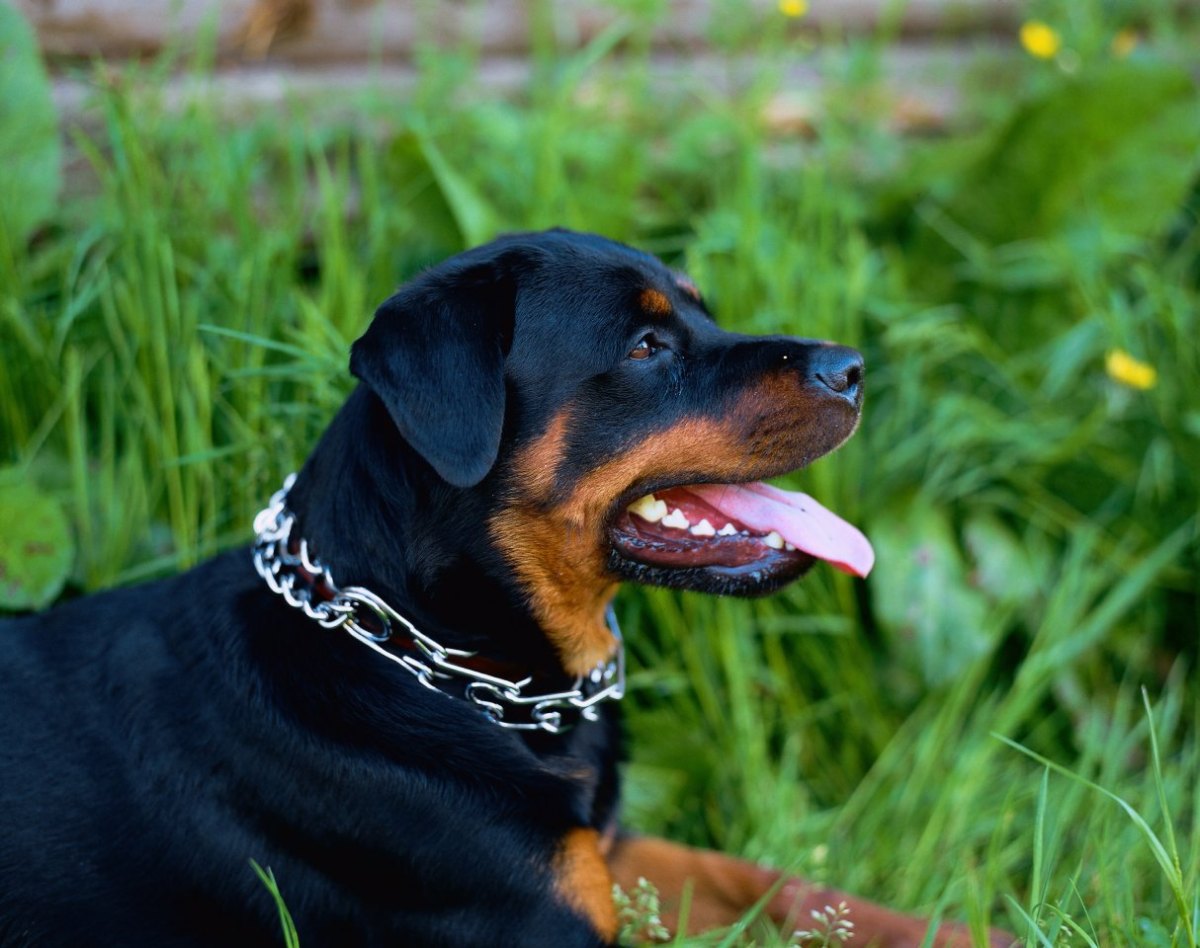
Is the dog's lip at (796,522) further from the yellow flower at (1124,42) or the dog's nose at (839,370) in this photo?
the yellow flower at (1124,42)

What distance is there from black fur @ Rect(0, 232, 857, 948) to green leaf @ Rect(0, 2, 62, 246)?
5.23 ft

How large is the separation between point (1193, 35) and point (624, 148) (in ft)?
8.85

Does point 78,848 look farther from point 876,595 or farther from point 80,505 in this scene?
point 876,595

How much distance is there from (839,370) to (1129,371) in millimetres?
1573

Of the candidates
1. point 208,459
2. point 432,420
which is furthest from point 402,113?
point 432,420

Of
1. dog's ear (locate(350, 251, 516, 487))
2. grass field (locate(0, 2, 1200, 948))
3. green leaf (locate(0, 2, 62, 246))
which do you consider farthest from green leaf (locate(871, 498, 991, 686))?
green leaf (locate(0, 2, 62, 246))

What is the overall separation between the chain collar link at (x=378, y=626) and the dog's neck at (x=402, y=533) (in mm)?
29

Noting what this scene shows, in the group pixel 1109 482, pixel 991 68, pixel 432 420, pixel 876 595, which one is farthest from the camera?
pixel 991 68

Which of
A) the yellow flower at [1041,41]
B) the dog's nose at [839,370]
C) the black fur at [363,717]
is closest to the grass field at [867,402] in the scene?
the yellow flower at [1041,41]

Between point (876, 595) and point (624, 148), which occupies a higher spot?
point (624, 148)

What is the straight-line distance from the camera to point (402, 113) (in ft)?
13.9

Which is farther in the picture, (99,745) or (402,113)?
(402,113)

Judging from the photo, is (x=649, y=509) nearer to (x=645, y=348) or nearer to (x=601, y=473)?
(x=601, y=473)

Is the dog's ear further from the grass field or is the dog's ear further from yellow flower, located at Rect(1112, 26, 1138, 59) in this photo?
yellow flower, located at Rect(1112, 26, 1138, 59)
